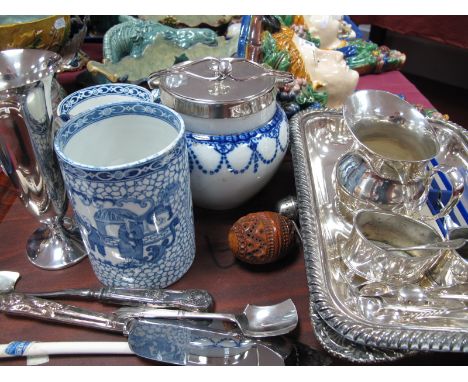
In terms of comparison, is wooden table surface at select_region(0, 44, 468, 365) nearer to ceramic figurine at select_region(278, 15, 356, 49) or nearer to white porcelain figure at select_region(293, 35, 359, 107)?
white porcelain figure at select_region(293, 35, 359, 107)

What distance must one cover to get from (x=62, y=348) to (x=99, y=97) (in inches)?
10.5

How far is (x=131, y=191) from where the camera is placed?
1.05 ft

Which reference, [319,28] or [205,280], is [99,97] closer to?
[205,280]

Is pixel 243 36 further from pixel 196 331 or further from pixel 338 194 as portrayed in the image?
pixel 196 331

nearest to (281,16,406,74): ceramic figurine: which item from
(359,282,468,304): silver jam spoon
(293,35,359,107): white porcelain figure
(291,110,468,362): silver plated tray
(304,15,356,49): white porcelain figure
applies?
(304,15,356,49): white porcelain figure

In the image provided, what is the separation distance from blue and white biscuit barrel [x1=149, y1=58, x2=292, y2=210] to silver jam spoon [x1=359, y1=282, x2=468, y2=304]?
0.16 m

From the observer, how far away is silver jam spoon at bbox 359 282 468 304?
356 mm

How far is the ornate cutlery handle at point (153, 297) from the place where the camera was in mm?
370

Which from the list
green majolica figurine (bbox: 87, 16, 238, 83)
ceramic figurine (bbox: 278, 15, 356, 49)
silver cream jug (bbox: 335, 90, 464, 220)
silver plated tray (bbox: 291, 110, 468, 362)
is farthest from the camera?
ceramic figurine (bbox: 278, 15, 356, 49)

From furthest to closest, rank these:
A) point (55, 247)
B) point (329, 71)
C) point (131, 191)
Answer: point (329, 71) → point (55, 247) → point (131, 191)

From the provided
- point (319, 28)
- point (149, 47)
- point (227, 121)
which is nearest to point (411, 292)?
point (227, 121)

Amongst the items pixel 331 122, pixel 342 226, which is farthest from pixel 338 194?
pixel 331 122

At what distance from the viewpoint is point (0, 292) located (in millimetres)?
388

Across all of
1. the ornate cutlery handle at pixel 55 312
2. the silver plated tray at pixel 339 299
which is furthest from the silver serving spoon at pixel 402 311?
the ornate cutlery handle at pixel 55 312
